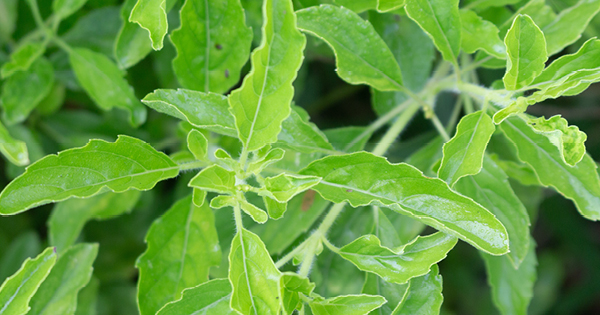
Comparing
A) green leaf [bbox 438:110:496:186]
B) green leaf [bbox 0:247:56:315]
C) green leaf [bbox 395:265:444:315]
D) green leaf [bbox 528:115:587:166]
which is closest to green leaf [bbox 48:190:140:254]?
A: green leaf [bbox 0:247:56:315]

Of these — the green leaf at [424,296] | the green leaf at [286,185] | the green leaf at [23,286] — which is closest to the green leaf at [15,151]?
the green leaf at [23,286]

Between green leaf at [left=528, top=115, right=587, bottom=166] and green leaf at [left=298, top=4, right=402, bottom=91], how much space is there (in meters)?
0.51

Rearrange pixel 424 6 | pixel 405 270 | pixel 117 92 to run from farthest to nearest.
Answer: pixel 117 92
pixel 424 6
pixel 405 270

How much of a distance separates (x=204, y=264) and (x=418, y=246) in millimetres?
702

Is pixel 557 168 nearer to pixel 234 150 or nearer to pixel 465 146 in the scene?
pixel 465 146

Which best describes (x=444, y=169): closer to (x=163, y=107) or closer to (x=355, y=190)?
(x=355, y=190)

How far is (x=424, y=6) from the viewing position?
1.39 metres

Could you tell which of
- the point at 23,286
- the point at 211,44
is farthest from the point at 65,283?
the point at 211,44

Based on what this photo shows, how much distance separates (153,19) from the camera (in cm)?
123

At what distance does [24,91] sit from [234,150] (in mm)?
886

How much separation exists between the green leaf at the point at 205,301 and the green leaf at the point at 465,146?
0.70 meters

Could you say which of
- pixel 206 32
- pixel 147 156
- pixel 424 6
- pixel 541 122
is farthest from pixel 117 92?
pixel 541 122

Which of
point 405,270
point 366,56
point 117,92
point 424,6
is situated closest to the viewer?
point 405,270

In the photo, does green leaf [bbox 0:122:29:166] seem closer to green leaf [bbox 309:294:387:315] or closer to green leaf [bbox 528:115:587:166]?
green leaf [bbox 309:294:387:315]
